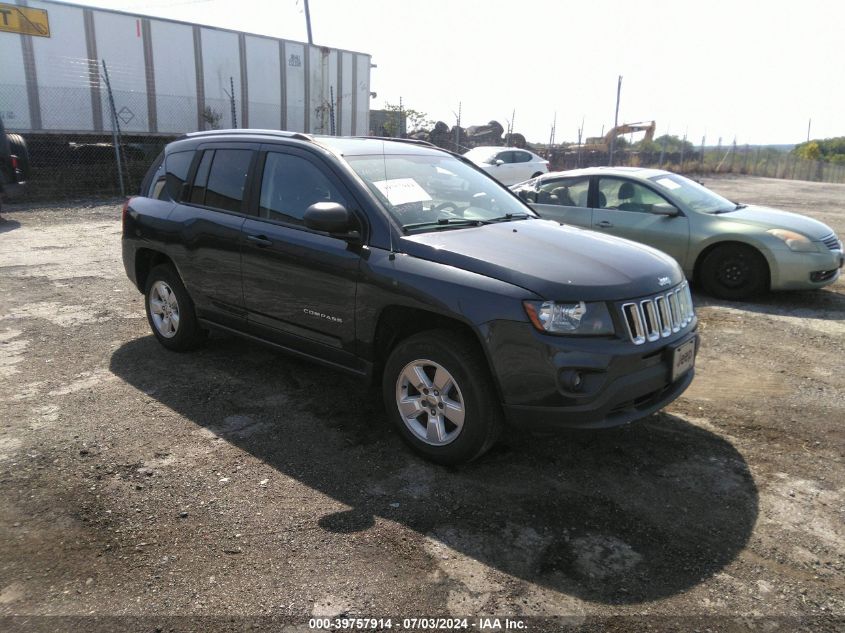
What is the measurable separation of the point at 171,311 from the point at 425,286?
287 cm

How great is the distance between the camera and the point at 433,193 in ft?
13.8

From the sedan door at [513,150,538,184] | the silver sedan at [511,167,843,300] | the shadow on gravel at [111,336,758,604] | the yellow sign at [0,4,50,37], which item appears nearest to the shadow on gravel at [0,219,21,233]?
the yellow sign at [0,4,50,37]

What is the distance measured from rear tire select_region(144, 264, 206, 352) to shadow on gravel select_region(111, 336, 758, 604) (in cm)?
61

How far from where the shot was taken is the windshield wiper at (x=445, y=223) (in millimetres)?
3799

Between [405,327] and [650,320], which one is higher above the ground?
[650,320]

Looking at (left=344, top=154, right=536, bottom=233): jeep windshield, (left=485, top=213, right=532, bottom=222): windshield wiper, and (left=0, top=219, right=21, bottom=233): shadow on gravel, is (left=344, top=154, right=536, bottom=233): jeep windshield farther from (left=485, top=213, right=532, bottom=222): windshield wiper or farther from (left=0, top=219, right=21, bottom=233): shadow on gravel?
(left=0, top=219, right=21, bottom=233): shadow on gravel

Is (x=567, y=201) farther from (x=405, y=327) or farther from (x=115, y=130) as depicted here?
(x=115, y=130)

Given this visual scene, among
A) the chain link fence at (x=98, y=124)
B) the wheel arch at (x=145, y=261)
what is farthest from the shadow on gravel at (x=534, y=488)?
the chain link fence at (x=98, y=124)

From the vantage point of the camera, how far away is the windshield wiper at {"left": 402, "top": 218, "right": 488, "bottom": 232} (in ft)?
12.5

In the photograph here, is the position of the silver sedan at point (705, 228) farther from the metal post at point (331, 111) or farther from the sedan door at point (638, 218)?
the metal post at point (331, 111)

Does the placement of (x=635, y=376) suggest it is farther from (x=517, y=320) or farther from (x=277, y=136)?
(x=277, y=136)

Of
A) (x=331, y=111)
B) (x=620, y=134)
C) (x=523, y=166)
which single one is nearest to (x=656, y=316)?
(x=523, y=166)

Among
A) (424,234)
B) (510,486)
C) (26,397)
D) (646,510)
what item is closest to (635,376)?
(646,510)

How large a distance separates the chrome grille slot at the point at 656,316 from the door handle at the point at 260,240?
2.37 m
